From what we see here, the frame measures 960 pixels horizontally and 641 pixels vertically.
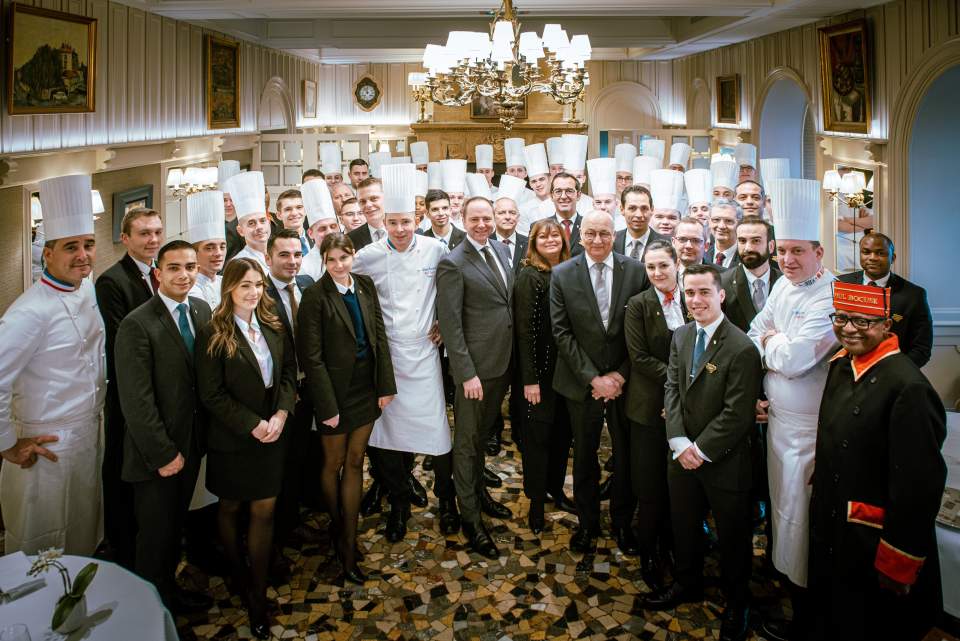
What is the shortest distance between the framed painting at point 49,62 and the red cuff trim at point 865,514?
527 centimetres

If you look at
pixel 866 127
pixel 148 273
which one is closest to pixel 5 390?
pixel 148 273

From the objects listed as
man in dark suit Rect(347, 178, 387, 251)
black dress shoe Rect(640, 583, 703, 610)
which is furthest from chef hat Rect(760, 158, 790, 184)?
black dress shoe Rect(640, 583, 703, 610)

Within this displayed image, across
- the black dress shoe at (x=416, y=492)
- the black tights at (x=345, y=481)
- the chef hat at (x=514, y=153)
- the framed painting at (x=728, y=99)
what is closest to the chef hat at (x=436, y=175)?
the chef hat at (x=514, y=153)

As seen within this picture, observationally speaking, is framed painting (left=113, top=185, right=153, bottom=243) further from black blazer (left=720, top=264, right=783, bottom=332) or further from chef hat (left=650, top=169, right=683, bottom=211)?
black blazer (left=720, top=264, right=783, bottom=332)

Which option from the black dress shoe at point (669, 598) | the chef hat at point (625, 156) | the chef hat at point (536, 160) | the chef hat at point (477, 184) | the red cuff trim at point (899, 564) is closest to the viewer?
the red cuff trim at point (899, 564)

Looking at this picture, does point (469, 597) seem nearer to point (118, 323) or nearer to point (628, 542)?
point (628, 542)

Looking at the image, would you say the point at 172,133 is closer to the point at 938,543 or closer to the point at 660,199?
the point at 660,199

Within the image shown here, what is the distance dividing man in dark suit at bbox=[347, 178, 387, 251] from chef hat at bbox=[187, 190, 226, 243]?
1245mm

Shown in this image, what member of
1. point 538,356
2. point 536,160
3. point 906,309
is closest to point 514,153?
point 536,160

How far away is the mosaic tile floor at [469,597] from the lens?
2973 millimetres

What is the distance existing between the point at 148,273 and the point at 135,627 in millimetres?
1773

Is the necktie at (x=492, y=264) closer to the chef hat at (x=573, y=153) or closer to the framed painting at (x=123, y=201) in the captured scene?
the chef hat at (x=573, y=153)

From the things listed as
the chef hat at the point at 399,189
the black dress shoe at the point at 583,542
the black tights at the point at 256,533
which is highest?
the chef hat at the point at 399,189

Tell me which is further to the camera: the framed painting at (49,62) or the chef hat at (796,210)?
the framed painting at (49,62)
